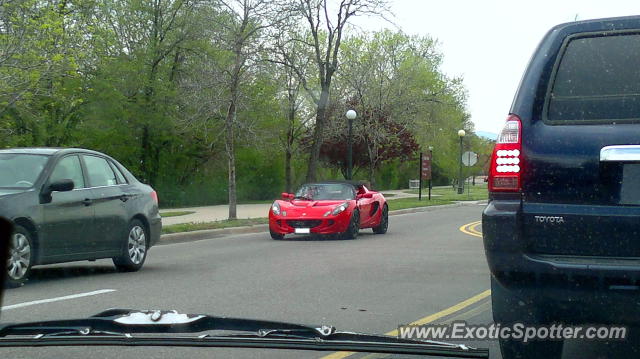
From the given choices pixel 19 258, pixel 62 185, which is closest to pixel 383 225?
pixel 62 185

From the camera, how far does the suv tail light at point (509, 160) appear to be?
15.4 ft

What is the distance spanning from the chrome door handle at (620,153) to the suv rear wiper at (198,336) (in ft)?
4.17

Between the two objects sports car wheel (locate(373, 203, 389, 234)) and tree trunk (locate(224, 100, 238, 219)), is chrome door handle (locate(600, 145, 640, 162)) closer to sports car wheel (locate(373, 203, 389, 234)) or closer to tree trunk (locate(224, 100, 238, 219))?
sports car wheel (locate(373, 203, 389, 234))

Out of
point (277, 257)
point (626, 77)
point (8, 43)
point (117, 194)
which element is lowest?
point (277, 257)

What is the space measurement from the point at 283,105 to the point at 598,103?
34083mm

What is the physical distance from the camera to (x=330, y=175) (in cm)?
5116

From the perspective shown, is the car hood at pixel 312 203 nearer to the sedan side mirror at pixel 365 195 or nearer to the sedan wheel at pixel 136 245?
the sedan side mirror at pixel 365 195

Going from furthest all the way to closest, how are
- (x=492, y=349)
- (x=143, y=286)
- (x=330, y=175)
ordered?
(x=330, y=175) < (x=143, y=286) < (x=492, y=349)

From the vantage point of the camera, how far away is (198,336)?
16.1 feet

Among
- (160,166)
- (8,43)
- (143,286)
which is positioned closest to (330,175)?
(160,166)

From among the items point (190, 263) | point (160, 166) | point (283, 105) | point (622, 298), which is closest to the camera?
point (622, 298)

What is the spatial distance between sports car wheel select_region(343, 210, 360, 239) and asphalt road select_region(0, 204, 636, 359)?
2.02 metres

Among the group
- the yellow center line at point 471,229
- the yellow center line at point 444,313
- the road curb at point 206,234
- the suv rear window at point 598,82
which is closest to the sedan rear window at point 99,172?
the yellow center line at point 444,313

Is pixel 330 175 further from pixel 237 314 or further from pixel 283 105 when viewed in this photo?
pixel 237 314
